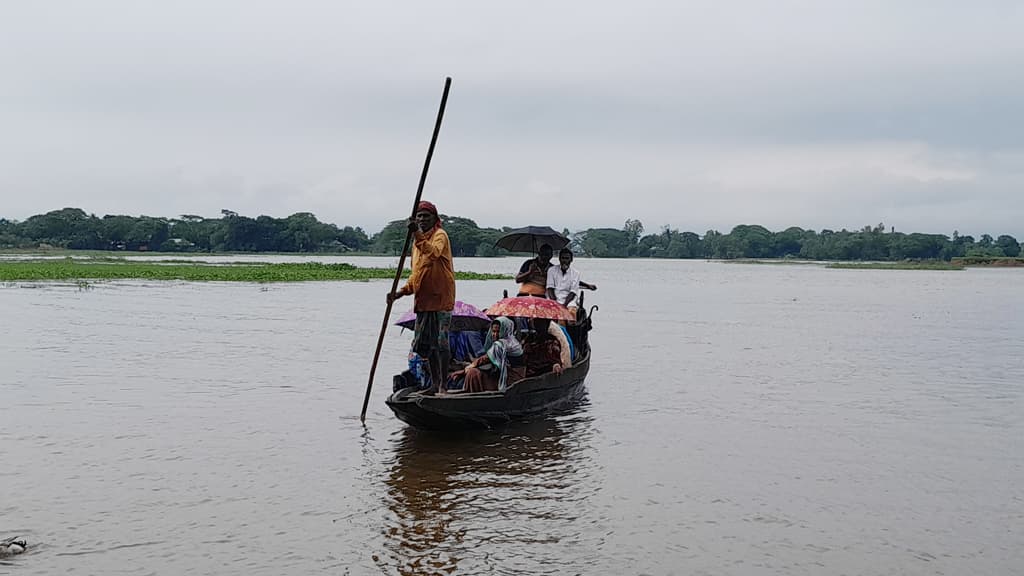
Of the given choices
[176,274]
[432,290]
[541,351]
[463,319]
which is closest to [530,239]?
[541,351]

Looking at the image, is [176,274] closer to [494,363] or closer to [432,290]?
[494,363]

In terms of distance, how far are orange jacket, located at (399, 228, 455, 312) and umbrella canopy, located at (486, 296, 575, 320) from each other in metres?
1.75

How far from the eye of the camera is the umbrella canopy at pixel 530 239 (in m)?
14.5

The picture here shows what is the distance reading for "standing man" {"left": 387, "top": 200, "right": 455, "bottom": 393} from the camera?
1005cm

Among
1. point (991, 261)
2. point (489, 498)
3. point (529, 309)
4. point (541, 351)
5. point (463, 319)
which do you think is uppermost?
point (991, 261)

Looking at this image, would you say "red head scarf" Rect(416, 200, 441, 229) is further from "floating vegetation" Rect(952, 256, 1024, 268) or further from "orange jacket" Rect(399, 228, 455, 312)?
"floating vegetation" Rect(952, 256, 1024, 268)

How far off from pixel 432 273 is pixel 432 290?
0.70ft

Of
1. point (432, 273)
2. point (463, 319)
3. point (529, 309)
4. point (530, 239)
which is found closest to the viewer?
point (432, 273)

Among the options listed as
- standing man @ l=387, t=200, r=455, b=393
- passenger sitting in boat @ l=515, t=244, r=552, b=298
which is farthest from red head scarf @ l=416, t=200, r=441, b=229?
passenger sitting in boat @ l=515, t=244, r=552, b=298

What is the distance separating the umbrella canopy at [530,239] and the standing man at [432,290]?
169 inches

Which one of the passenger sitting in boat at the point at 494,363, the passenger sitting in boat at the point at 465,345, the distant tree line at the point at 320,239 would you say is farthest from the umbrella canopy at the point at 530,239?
the distant tree line at the point at 320,239

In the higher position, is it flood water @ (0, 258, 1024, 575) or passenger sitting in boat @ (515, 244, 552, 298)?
passenger sitting in boat @ (515, 244, 552, 298)

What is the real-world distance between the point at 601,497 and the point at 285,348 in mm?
12666

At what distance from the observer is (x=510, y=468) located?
379 inches
